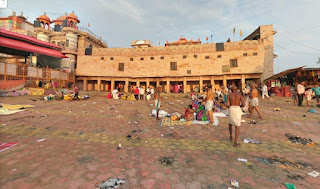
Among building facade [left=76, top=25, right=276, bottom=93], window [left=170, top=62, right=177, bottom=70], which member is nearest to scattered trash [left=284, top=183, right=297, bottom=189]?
building facade [left=76, top=25, right=276, bottom=93]

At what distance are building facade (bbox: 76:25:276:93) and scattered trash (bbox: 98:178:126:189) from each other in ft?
68.9

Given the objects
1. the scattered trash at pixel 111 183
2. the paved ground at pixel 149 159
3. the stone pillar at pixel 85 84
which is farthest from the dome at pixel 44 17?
the scattered trash at pixel 111 183

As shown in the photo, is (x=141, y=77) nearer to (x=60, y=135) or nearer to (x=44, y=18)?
(x=60, y=135)

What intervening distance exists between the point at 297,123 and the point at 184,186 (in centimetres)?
701

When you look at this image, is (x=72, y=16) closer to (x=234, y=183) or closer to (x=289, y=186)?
→ (x=234, y=183)

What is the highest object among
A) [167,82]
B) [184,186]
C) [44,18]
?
[44,18]

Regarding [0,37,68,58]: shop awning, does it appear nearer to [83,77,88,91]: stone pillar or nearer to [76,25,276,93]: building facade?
[76,25,276,93]: building facade

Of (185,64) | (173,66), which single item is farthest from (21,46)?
(185,64)

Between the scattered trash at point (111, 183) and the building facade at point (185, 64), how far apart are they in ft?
68.9

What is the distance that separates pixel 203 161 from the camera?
3.01 m

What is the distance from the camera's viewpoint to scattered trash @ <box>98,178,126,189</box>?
7.20 ft

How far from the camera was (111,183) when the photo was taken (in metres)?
2.25

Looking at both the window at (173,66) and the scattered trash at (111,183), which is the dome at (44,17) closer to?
the window at (173,66)

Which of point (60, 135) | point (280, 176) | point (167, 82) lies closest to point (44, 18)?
point (167, 82)
